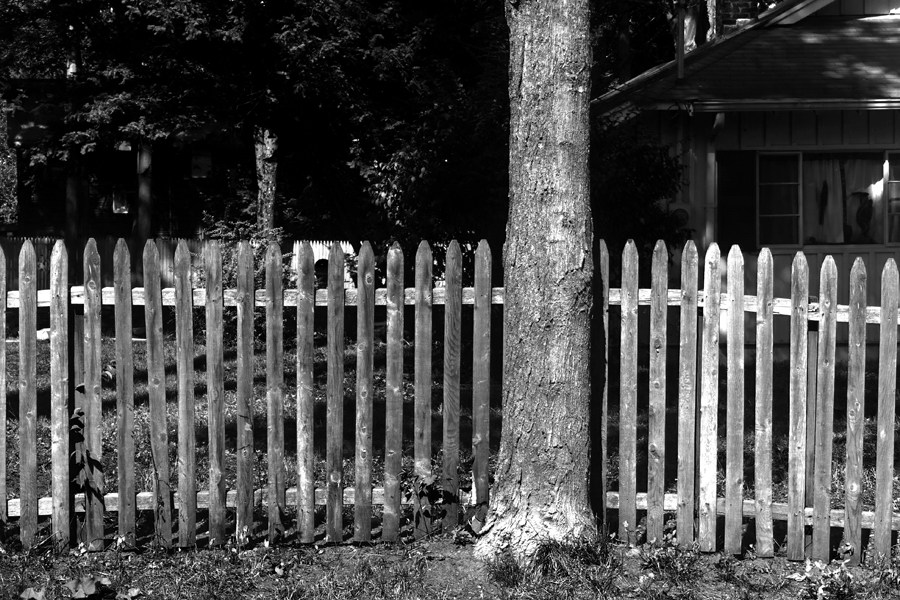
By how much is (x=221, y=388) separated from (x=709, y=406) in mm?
2421

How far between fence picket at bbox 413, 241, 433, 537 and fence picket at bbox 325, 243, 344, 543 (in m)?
0.38

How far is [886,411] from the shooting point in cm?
498

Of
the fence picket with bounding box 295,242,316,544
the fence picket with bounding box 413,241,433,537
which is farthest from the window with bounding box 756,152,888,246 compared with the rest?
the fence picket with bounding box 295,242,316,544

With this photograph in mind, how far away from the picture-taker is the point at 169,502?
17.2ft

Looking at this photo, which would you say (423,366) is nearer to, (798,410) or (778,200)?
(798,410)

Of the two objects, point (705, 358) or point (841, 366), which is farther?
point (841, 366)

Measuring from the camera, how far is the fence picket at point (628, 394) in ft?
16.8

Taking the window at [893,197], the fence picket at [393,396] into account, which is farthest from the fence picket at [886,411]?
the window at [893,197]

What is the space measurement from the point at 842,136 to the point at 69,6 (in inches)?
435

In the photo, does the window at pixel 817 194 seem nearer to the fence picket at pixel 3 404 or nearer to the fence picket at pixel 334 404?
the fence picket at pixel 334 404

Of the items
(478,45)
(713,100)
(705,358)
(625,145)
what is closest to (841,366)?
(713,100)

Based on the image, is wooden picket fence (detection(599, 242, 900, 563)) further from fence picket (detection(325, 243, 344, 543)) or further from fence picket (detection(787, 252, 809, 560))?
fence picket (detection(325, 243, 344, 543))

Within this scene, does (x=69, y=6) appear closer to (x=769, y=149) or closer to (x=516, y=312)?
(x=769, y=149)

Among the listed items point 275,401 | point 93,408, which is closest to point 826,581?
point 275,401
